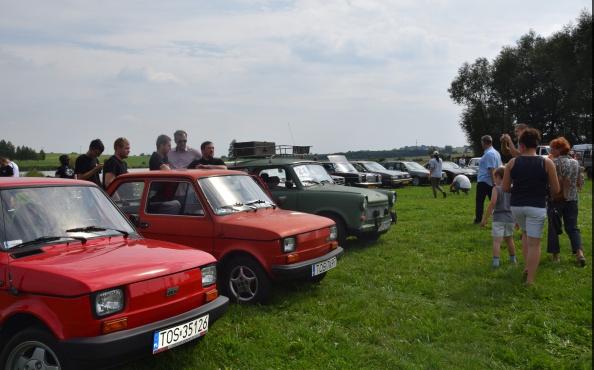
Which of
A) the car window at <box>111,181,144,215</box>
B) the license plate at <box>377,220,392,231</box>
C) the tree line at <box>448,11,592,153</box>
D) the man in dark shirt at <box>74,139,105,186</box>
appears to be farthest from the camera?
the tree line at <box>448,11,592,153</box>

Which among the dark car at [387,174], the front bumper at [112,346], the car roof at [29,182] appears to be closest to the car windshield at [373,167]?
the dark car at [387,174]

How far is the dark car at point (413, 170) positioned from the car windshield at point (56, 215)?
2591 cm

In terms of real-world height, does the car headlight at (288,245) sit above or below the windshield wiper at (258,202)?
below

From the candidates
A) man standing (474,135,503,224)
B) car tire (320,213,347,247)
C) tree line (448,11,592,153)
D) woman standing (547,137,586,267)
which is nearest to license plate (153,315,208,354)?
car tire (320,213,347,247)

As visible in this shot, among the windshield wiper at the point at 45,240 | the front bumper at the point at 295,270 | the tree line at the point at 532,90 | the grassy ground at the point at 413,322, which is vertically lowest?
the grassy ground at the point at 413,322

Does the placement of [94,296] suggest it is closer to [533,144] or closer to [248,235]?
[248,235]

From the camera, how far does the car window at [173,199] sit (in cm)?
644

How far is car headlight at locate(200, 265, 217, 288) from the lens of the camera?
4.47 meters

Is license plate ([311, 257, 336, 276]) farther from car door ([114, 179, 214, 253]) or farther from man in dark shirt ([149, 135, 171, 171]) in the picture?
man in dark shirt ([149, 135, 171, 171])

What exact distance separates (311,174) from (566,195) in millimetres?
4332

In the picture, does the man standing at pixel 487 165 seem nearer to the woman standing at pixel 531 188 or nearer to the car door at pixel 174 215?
the woman standing at pixel 531 188

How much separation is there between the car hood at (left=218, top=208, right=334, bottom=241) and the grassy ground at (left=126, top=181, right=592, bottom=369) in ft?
2.75

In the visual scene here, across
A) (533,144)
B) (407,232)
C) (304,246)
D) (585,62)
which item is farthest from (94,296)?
(585,62)

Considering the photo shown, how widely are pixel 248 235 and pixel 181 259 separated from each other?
1.76 metres
